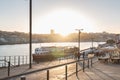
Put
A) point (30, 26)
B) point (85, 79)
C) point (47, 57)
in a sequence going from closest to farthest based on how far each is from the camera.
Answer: point (85, 79), point (30, 26), point (47, 57)

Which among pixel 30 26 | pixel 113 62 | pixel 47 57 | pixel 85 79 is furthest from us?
pixel 47 57

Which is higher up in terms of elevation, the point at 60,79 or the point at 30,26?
the point at 30,26

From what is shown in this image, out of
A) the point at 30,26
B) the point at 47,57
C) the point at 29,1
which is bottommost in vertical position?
the point at 47,57

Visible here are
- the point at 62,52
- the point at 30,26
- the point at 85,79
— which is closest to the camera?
the point at 85,79

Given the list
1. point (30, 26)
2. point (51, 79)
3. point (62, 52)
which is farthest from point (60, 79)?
point (62, 52)

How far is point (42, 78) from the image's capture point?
1455 centimetres

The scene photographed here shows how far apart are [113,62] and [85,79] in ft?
39.8

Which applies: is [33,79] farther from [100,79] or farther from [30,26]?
[30,26]

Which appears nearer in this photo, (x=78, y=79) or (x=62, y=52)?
(x=78, y=79)

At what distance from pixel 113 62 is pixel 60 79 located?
12521 millimetres

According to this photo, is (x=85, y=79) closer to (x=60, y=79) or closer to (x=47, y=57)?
(x=60, y=79)

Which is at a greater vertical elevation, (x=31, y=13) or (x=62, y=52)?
(x=31, y=13)

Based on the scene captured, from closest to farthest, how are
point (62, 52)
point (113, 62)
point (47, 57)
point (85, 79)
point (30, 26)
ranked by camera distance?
point (85, 79), point (30, 26), point (113, 62), point (47, 57), point (62, 52)

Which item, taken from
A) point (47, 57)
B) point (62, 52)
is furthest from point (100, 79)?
point (62, 52)
